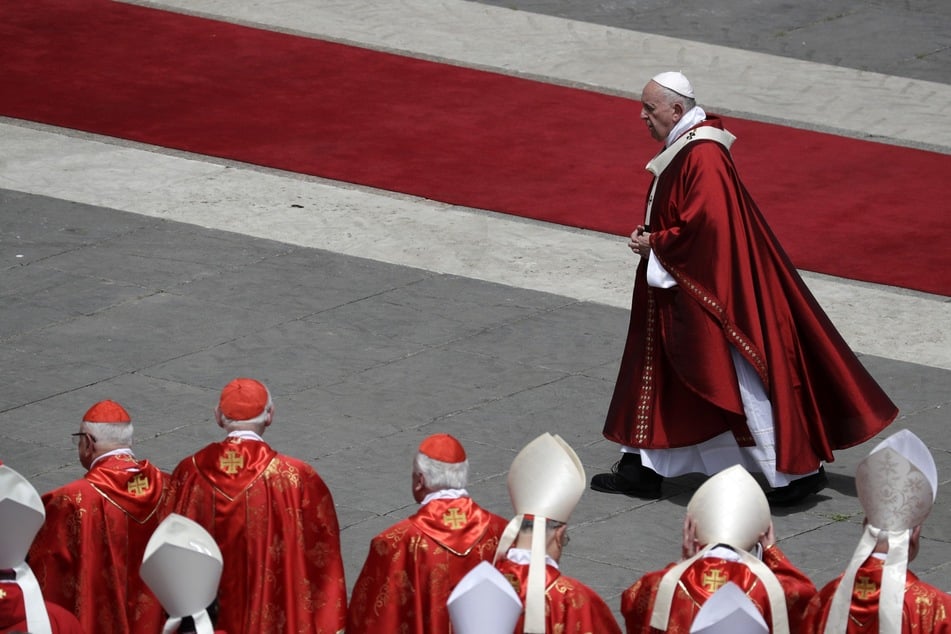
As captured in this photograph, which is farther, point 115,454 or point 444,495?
point 115,454

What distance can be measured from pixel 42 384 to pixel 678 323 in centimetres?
301

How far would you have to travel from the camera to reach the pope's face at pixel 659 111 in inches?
332

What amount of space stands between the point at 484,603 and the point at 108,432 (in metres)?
1.97

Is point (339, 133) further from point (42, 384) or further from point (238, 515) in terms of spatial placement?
point (238, 515)

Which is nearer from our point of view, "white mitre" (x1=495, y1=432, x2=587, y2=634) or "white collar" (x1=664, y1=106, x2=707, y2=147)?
"white mitre" (x1=495, y1=432, x2=587, y2=634)

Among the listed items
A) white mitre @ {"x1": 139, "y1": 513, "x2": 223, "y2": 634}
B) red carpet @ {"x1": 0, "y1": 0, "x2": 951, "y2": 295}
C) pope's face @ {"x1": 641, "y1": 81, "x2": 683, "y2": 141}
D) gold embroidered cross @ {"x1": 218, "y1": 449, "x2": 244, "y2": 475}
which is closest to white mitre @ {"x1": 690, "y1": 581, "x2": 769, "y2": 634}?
white mitre @ {"x1": 139, "y1": 513, "x2": 223, "y2": 634}

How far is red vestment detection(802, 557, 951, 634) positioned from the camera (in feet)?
18.2

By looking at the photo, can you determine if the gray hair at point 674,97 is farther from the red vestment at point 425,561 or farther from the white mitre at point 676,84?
the red vestment at point 425,561

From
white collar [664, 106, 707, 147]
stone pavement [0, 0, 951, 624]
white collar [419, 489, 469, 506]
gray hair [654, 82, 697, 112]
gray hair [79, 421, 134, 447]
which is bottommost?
stone pavement [0, 0, 951, 624]

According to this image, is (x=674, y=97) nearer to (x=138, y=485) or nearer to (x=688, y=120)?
(x=688, y=120)

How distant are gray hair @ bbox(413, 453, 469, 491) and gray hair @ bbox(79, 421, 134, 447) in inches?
44.1

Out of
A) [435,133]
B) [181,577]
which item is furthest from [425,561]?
[435,133]

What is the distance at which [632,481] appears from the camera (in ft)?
28.1

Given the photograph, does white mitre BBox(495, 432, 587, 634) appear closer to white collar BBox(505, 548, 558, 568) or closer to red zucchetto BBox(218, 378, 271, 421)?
white collar BBox(505, 548, 558, 568)
